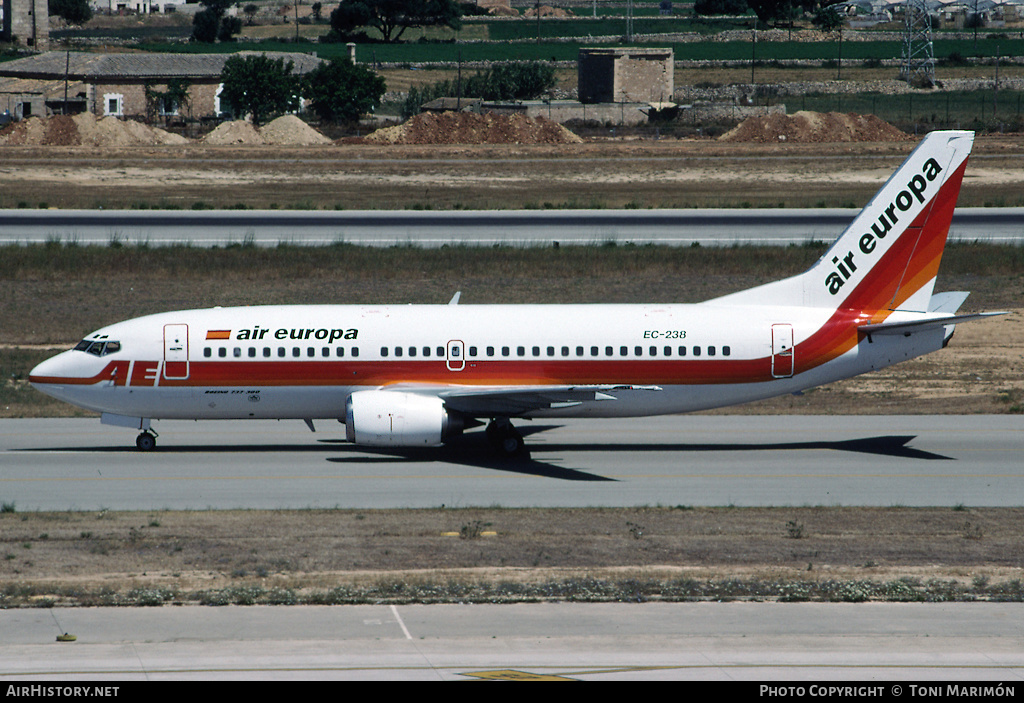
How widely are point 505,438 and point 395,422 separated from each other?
350 centimetres

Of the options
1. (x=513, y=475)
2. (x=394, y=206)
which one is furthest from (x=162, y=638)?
(x=394, y=206)

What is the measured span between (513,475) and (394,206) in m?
52.9

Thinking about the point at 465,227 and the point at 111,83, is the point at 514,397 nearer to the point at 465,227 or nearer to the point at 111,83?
the point at 465,227

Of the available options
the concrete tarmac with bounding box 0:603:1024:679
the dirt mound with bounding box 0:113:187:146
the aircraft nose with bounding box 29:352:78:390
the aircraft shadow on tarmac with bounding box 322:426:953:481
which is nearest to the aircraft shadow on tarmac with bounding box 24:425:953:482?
the aircraft shadow on tarmac with bounding box 322:426:953:481

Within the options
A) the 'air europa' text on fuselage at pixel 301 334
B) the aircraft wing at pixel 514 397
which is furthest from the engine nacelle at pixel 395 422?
the 'air europa' text on fuselage at pixel 301 334

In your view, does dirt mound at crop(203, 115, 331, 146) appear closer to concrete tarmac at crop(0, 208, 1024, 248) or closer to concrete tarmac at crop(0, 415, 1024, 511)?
concrete tarmac at crop(0, 208, 1024, 248)

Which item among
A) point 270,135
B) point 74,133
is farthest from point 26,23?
point 270,135

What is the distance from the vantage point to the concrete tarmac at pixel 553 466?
2795 cm

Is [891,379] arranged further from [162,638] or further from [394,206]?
[394,206]

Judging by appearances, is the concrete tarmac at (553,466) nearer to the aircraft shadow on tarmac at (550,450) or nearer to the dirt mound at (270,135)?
the aircraft shadow on tarmac at (550,450)

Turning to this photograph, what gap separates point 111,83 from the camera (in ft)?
481

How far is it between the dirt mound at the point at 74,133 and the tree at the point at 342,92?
25.5 metres

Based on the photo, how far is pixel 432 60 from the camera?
198 metres

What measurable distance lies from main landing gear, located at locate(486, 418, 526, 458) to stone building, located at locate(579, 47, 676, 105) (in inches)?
4832
